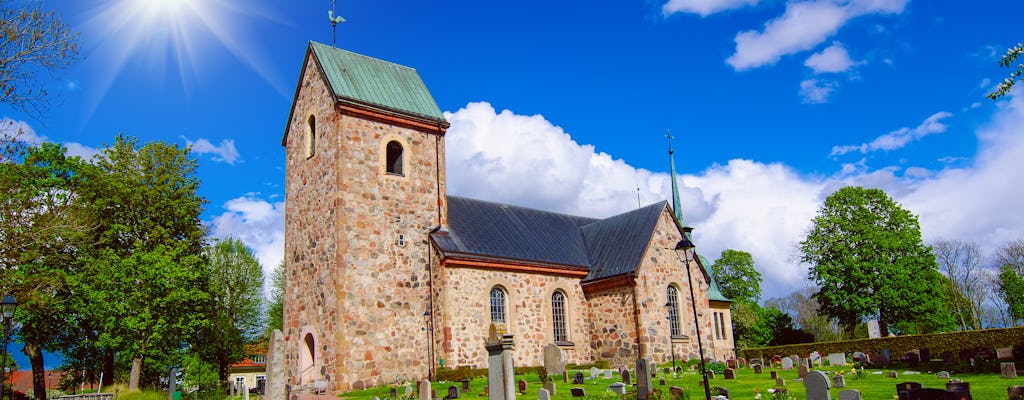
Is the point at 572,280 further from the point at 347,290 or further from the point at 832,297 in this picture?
the point at 832,297

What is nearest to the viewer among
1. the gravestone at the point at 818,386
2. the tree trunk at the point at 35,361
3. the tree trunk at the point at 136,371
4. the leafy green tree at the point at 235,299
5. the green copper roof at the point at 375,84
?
the gravestone at the point at 818,386

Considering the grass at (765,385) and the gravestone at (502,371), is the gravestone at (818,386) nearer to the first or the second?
the grass at (765,385)

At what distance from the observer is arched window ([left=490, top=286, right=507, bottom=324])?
25.7 metres

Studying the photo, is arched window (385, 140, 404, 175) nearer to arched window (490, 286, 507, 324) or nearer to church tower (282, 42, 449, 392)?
church tower (282, 42, 449, 392)

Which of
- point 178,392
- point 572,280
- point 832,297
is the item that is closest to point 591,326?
point 572,280

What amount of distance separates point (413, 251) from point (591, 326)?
8208 mm

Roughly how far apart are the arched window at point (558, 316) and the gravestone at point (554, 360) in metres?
2.93

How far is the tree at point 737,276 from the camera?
55.2 meters

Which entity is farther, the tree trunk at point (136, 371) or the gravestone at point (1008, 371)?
the tree trunk at point (136, 371)

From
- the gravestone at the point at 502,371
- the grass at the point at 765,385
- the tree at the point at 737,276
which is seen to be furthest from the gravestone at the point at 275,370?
the tree at the point at 737,276

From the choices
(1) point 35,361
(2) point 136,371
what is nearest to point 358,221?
(2) point 136,371

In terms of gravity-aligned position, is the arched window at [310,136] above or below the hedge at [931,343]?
above

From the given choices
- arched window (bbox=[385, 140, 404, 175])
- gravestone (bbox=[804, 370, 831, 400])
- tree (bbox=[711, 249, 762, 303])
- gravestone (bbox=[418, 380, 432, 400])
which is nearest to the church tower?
arched window (bbox=[385, 140, 404, 175])

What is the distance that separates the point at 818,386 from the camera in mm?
12195
